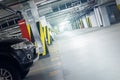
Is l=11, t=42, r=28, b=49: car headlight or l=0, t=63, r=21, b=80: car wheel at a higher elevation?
l=11, t=42, r=28, b=49: car headlight

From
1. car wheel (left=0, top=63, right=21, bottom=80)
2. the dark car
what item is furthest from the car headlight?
car wheel (left=0, top=63, right=21, bottom=80)

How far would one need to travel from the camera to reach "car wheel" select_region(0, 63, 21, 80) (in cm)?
459

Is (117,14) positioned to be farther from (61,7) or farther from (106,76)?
(106,76)

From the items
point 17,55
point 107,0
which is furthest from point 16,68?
point 107,0

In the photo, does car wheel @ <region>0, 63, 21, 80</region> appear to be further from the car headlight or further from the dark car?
the car headlight

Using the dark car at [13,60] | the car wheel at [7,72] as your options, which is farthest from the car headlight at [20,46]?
the car wheel at [7,72]

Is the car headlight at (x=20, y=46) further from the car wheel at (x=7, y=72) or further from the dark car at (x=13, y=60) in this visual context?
the car wheel at (x=7, y=72)

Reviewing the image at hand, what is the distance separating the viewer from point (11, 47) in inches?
187

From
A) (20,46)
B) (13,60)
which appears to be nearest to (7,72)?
(13,60)

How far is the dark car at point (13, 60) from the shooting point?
15.1 feet

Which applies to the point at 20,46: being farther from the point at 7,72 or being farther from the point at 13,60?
the point at 7,72

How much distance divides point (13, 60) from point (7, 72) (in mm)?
303

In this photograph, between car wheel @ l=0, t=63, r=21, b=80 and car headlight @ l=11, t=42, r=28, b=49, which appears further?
car headlight @ l=11, t=42, r=28, b=49

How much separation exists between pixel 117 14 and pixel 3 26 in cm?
1795
